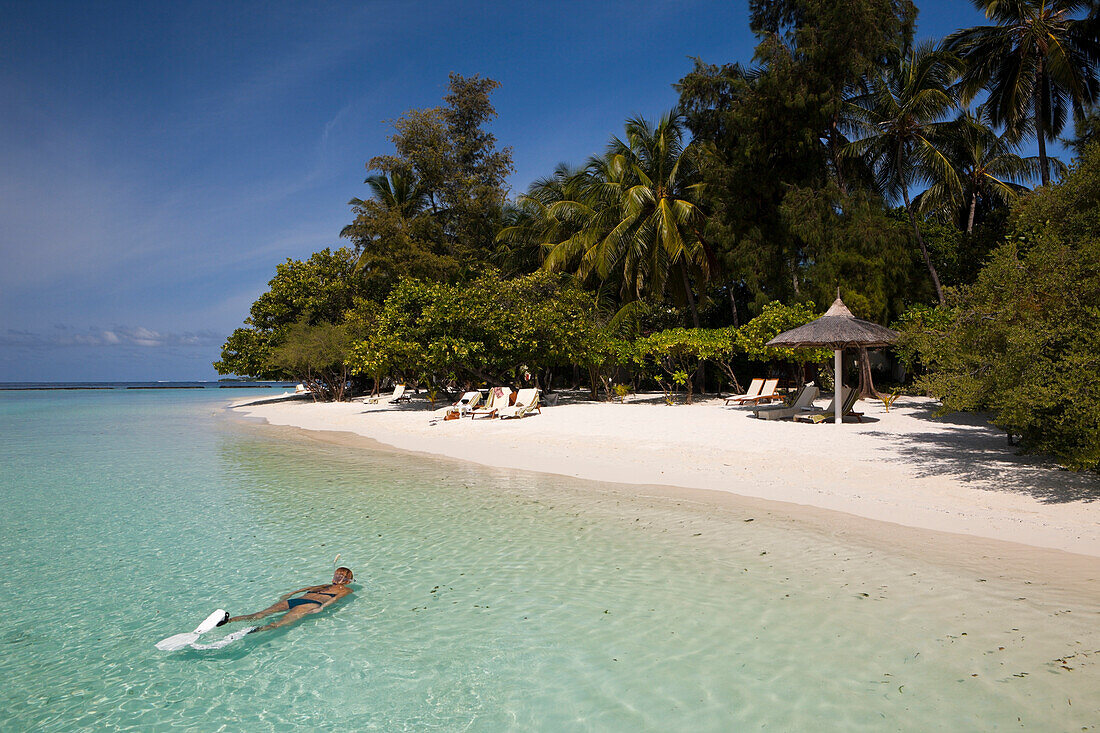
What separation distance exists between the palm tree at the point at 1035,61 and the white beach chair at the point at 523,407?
543 inches

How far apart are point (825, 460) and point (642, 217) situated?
48.4 feet

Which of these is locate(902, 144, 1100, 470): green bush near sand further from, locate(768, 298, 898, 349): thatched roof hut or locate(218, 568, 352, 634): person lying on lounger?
locate(218, 568, 352, 634): person lying on lounger

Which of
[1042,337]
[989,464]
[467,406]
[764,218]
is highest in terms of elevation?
[764,218]

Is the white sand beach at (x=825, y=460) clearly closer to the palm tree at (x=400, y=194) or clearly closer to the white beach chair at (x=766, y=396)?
the white beach chair at (x=766, y=396)

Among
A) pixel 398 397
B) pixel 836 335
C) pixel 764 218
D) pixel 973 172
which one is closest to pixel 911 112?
pixel 764 218

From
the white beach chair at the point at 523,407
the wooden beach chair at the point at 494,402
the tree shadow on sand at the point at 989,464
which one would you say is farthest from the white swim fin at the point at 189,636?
the wooden beach chair at the point at 494,402

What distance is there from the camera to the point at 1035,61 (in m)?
15.5

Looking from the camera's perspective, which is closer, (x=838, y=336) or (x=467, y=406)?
(x=838, y=336)

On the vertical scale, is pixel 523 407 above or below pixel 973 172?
below

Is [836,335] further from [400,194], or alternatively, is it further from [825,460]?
[400,194]

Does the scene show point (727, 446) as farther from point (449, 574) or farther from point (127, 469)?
point (127, 469)

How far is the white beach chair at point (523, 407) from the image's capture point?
51.5 ft

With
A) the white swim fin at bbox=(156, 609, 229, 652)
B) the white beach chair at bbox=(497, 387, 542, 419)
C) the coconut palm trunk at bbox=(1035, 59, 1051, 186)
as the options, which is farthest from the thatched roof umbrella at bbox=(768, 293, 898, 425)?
the white swim fin at bbox=(156, 609, 229, 652)

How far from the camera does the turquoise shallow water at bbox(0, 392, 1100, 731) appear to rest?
317 centimetres
